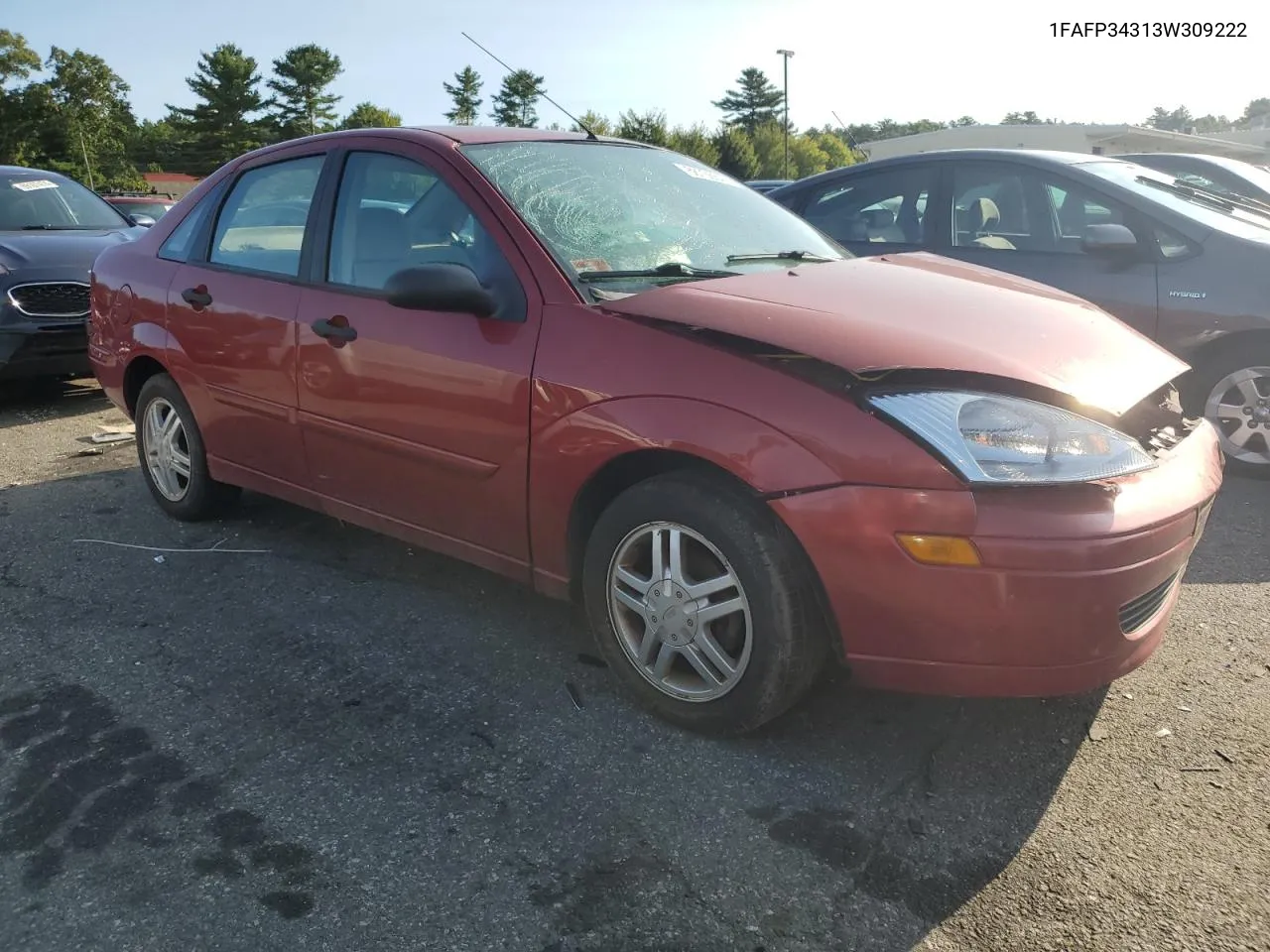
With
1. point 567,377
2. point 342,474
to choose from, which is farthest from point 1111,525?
point 342,474

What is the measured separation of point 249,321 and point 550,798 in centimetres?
229

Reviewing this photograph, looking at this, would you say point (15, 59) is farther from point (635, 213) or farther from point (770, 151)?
point (635, 213)

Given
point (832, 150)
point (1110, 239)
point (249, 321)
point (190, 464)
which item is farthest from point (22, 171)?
point (832, 150)

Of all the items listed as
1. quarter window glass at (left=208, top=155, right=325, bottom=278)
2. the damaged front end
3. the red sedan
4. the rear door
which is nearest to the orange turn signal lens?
the red sedan

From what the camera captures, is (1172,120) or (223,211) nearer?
(223,211)

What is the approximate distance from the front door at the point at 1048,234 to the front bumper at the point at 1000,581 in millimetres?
3090

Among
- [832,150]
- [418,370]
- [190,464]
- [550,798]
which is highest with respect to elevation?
[832,150]

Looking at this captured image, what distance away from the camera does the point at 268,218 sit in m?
4.08

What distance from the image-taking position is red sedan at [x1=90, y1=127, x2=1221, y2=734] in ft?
7.83

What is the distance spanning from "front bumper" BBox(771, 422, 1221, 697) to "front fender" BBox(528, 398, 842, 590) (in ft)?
0.30

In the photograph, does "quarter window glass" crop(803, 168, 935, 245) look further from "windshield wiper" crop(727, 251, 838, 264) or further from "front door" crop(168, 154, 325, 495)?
"front door" crop(168, 154, 325, 495)

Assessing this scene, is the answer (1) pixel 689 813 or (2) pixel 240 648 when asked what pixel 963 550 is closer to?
(1) pixel 689 813

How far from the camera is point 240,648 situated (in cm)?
345

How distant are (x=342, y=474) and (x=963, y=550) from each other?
223cm
